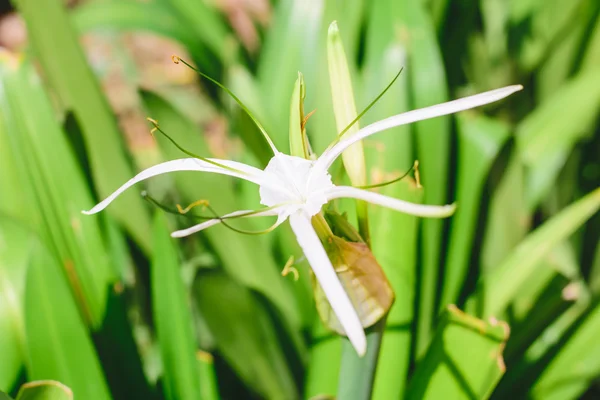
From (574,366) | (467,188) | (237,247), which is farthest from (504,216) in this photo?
(237,247)

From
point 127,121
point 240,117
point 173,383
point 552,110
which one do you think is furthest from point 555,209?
point 127,121

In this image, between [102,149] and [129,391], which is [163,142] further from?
[129,391]

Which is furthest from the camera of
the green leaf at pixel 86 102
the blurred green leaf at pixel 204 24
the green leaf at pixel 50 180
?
the blurred green leaf at pixel 204 24

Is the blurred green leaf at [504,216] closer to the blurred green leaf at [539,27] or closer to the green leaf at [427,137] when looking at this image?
the green leaf at [427,137]

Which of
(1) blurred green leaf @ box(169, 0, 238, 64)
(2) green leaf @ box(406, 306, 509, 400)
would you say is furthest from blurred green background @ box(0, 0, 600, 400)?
(1) blurred green leaf @ box(169, 0, 238, 64)

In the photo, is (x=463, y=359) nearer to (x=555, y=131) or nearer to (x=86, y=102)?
(x=555, y=131)

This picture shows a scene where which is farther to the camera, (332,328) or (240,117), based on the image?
(240,117)

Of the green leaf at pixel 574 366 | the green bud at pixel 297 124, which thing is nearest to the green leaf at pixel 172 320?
the green bud at pixel 297 124
